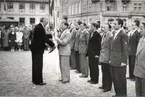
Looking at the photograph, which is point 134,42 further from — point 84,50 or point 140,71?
point 140,71

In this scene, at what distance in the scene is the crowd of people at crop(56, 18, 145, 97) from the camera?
694cm

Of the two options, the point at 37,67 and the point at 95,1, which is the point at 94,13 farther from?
the point at 37,67

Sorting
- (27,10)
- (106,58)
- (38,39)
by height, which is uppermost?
(27,10)

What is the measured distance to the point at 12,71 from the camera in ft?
40.6

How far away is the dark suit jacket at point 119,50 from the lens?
7.60 metres

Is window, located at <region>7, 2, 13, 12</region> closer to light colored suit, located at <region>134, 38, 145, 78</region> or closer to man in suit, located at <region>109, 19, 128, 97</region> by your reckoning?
man in suit, located at <region>109, 19, 128, 97</region>

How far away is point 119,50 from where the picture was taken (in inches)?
302

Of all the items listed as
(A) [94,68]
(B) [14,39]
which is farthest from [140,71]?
(B) [14,39]

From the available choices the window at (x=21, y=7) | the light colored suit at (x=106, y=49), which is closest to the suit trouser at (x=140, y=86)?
the light colored suit at (x=106, y=49)

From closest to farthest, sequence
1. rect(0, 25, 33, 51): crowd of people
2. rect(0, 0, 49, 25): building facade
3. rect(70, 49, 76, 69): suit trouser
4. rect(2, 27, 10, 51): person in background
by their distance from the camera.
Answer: rect(70, 49, 76, 69): suit trouser
rect(2, 27, 10, 51): person in background
rect(0, 25, 33, 51): crowd of people
rect(0, 0, 49, 25): building facade

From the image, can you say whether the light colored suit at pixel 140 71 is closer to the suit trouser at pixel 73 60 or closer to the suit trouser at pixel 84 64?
the suit trouser at pixel 84 64

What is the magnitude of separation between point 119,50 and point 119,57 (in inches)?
7.7

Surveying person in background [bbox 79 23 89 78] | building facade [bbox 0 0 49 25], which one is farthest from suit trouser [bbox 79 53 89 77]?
building facade [bbox 0 0 49 25]

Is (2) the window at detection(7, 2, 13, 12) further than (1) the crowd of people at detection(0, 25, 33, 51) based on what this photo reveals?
Yes
